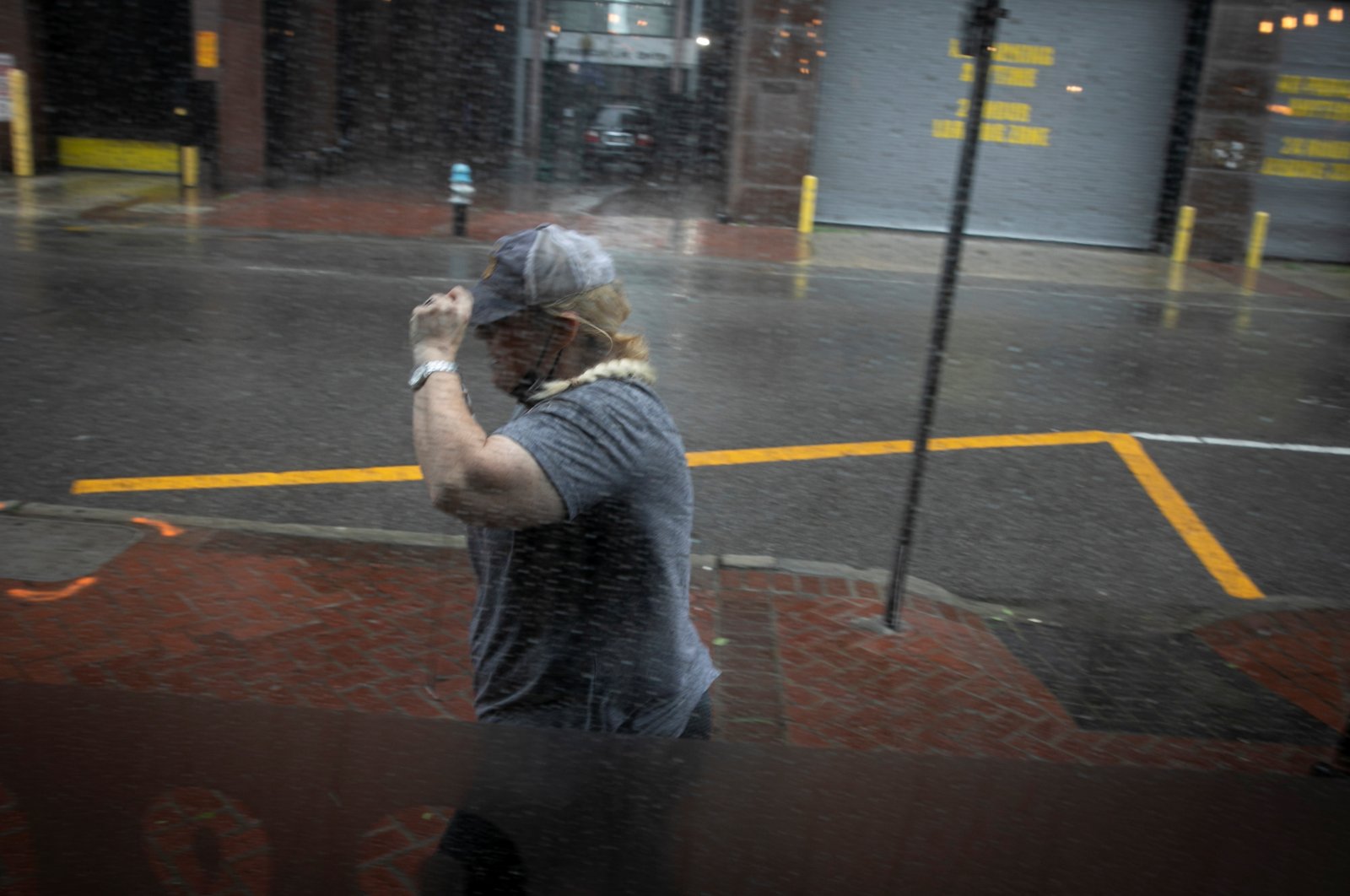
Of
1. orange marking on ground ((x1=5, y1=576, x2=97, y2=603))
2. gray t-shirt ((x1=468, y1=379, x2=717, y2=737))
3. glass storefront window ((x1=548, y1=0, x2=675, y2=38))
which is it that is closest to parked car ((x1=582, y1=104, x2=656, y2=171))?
glass storefront window ((x1=548, y1=0, x2=675, y2=38))

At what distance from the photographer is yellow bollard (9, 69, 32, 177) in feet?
62.4

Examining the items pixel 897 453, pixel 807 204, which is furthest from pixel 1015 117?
pixel 897 453

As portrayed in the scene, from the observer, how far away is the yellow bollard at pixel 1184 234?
62.0 ft

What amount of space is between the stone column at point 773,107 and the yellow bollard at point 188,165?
28.0 feet

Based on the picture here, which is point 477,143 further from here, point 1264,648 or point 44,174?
point 1264,648

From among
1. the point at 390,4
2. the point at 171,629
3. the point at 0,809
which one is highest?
the point at 390,4

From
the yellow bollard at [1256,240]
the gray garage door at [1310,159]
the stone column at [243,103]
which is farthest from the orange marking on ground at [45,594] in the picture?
the gray garage door at [1310,159]

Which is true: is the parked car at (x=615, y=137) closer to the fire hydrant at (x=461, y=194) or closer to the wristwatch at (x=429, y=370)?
the fire hydrant at (x=461, y=194)

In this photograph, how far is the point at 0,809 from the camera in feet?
5.71

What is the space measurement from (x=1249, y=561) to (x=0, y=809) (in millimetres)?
5630

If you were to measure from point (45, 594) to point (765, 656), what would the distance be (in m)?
2.73

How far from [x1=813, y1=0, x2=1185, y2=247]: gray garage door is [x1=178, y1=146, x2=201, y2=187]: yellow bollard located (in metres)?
10.1

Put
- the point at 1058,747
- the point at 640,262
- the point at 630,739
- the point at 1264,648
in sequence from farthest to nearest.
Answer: the point at 640,262, the point at 1264,648, the point at 1058,747, the point at 630,739

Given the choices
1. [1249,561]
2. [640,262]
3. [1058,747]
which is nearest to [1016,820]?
[1058,747]
